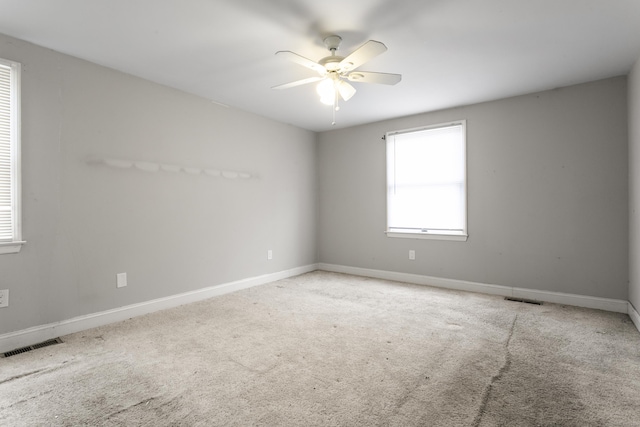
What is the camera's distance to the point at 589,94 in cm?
331

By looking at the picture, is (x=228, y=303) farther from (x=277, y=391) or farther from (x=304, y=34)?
(x=304, y=34)

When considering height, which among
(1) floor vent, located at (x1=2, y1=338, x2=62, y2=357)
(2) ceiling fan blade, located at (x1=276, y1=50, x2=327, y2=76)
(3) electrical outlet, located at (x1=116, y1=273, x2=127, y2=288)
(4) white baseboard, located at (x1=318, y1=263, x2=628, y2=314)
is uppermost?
(2) ceiling fan blade, located at (x1=276, y1=50, x2=327, y2=76)

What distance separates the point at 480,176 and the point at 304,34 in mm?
2756

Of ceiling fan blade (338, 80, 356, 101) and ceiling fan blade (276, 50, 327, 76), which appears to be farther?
ceiling fan blade (338, 80, 356, 101)

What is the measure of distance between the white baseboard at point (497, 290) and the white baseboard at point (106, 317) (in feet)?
5.50

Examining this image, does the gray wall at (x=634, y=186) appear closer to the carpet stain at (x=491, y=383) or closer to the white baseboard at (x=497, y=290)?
the white baseboard at (x=497, y=290)

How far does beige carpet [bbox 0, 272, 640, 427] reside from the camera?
1601mm

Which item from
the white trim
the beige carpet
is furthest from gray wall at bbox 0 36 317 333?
the white trim

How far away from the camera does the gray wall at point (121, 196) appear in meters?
2.50

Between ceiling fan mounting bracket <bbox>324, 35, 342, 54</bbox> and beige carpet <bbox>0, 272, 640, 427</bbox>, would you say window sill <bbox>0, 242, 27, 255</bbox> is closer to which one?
beige carpet <bbox>0, 272, 640, 427</bbox>

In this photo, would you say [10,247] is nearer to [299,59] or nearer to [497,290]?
[299,59]

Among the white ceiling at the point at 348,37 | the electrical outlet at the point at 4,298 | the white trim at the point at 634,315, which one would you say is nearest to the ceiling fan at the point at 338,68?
the white ceiling at the point at 348,37

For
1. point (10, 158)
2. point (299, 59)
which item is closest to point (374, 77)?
point (299, 59)

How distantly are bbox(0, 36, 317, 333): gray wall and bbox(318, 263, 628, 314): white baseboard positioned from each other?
61.1 inches
